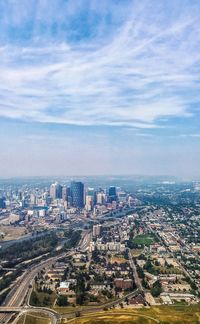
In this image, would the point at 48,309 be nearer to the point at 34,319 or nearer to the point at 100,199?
the point at 34,319

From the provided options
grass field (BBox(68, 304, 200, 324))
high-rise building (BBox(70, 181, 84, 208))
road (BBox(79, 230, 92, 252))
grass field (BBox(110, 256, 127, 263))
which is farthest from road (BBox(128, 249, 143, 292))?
high-rise building (BBox(70, 181, 84, 208))

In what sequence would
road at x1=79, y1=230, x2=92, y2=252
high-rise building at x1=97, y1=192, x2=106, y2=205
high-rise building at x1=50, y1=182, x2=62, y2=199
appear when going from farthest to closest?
high-rise building at x1=50, y1=182, x2=62, y2=199 → high-rise building at x1=97, y1=192, x2=106, y2=205 → road at x1=79, y1=230, x2=92, y2=252

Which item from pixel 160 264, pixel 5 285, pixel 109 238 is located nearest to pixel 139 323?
pixel 5 285

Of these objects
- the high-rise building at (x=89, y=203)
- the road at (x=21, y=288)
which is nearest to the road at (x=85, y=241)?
the road at (x=21, y=288)

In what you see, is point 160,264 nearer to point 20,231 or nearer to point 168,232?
point 168,232

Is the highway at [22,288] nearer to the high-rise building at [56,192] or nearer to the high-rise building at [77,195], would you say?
the high-rise building at [77,195]

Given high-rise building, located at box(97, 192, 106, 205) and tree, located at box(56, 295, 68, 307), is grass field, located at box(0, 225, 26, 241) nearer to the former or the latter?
tree, located at box(56, 295, 68, 307)

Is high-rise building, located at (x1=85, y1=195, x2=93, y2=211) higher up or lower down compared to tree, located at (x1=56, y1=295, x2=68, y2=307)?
higher up

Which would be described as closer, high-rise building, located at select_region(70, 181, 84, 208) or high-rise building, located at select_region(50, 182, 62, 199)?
high-rise building, located at select_region(70, 181, 84, 208)

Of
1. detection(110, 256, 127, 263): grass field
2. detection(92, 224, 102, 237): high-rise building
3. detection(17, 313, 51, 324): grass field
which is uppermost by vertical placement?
detection(92, 224, 102, 237): high-rise building

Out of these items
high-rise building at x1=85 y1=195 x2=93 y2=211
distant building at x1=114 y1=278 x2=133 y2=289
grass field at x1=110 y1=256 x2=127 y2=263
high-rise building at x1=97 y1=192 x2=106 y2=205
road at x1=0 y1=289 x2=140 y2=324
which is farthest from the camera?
high-rise building at x1=97 y1=192 x2=106 y2=205
